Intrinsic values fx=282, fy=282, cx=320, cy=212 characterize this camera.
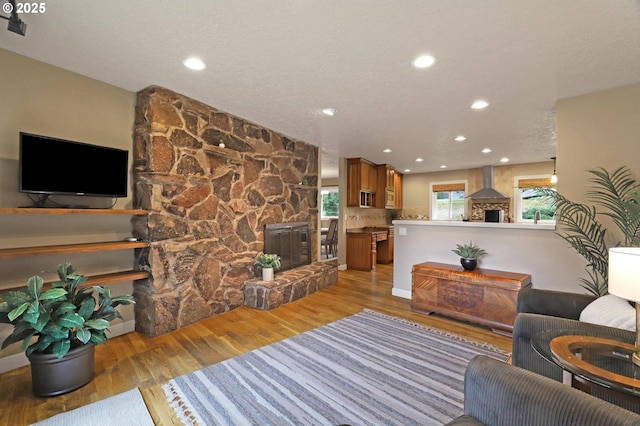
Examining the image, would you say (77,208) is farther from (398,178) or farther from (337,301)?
(398,178)

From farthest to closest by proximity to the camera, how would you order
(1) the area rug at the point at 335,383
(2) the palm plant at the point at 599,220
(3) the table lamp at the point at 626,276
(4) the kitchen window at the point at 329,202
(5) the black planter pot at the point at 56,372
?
(4) the kitchen window at the point at 329,202
(2) the palm plant at the point at 599,220
(5) the black planter pot at the point at 56,372
(1) the area rug at the point at 335,383
(3) the table lamp at the point at 626,276

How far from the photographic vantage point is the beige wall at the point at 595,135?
2537 mm

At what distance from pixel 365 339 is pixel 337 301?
4.10 ft

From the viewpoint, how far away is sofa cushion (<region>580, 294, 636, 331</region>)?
161cm

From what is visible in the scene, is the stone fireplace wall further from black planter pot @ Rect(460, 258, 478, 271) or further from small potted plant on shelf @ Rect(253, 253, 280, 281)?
black planter pot @ Rect(460, 258, 478, 271)

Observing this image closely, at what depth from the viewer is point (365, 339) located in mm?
2789

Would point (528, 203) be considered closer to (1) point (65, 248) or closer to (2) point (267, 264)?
(2) point (267, 264)

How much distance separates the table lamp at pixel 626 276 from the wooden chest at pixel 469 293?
185cm

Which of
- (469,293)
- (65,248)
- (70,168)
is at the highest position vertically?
(70,168)

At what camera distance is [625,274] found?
3.93 ft

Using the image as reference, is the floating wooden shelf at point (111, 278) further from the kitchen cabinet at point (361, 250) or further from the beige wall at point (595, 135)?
the beige wall at point (595, 135)

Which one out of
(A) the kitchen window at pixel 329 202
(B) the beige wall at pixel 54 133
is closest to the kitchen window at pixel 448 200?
(A) the kitchen window at pixel 329 202

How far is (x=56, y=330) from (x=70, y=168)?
52.1 inches

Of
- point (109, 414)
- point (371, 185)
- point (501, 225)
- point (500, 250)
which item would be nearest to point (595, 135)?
point (501, 225)
